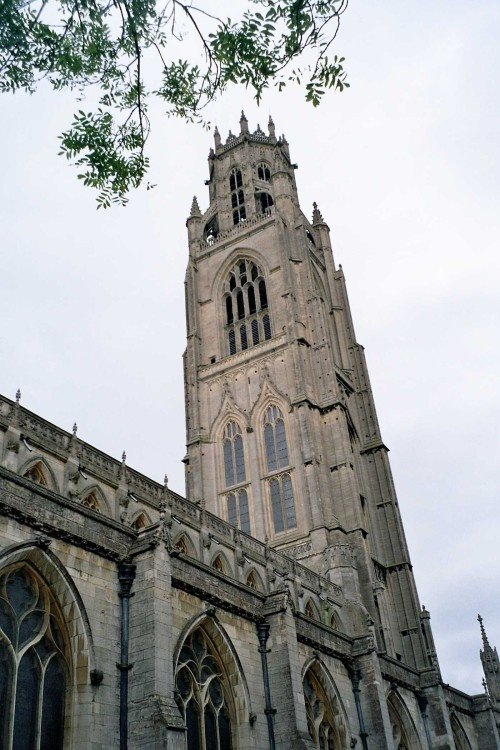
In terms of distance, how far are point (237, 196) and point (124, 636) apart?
188 ft

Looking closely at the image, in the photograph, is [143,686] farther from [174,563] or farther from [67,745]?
[174,563]

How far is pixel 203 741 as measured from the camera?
61.2ft

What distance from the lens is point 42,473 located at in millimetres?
30891

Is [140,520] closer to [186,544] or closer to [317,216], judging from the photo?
[186,544]

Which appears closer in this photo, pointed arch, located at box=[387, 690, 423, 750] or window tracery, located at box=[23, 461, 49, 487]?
pointed arch, located at box=[387, 690, 423, 750]

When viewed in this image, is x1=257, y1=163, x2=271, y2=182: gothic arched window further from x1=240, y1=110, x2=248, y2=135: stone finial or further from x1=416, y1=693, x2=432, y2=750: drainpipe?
x1=416, y1=693, x2=432, y2=750: drainpipe

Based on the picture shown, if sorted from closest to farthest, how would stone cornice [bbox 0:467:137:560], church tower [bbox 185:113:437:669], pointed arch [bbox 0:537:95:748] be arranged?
pointed arch [bbox 0:537:95:748]
stone cornice [bbox 0:467:137:560]
church tower [bbox 185:113:437:669]

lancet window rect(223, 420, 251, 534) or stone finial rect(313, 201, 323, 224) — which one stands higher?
stone finial rect(313, 201, 323, 224)

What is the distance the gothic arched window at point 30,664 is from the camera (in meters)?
14.4

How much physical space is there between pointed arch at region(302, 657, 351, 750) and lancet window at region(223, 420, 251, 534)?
25211 millimetres

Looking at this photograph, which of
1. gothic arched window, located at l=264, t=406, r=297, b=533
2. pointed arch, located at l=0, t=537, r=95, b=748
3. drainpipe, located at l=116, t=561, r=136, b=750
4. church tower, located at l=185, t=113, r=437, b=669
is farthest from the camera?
gothic arched window, located at l=264, t=406, r=297, b=533

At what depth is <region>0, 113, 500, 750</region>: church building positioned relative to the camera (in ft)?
52.3

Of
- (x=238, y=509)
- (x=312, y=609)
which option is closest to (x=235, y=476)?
(x=238, y=509)

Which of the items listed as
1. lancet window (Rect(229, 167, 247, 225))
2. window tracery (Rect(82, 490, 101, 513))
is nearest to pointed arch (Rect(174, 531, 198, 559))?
window tracery (Rect(82, 490, 101, 513))
